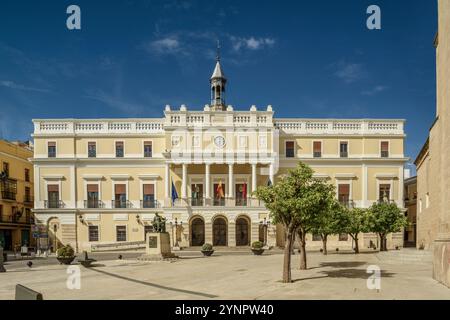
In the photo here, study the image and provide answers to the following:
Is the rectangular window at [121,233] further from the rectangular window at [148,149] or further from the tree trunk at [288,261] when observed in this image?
the tree trunk at [288,261]

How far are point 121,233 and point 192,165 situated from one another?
11602 millimetres

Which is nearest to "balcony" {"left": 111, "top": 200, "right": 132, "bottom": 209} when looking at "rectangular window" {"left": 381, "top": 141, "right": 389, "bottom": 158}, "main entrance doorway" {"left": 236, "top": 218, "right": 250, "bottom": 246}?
"main entrance doorway" {"left": 236, "top": 218, "right": 250, "bottom": 246}

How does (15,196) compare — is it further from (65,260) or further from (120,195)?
(65,260)

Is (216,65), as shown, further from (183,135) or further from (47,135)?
(47,135)

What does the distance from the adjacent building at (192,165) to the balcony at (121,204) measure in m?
0.12

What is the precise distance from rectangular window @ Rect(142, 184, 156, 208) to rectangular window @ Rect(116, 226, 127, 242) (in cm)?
358

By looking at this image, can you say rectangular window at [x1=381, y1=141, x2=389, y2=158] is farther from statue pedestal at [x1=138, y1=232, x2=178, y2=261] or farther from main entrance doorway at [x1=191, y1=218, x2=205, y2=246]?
statue pedestal at [x1=138, y1=232, x2=178, y2=261]

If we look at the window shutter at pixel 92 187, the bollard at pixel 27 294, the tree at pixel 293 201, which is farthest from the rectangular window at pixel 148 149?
the bollard at pixel 27 294

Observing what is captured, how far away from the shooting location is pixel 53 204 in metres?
40.3

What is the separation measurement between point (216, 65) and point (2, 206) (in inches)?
1263

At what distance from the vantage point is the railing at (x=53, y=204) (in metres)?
40.2

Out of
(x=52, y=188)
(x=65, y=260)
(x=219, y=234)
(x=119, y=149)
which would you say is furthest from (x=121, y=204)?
(x=65, y=260)
